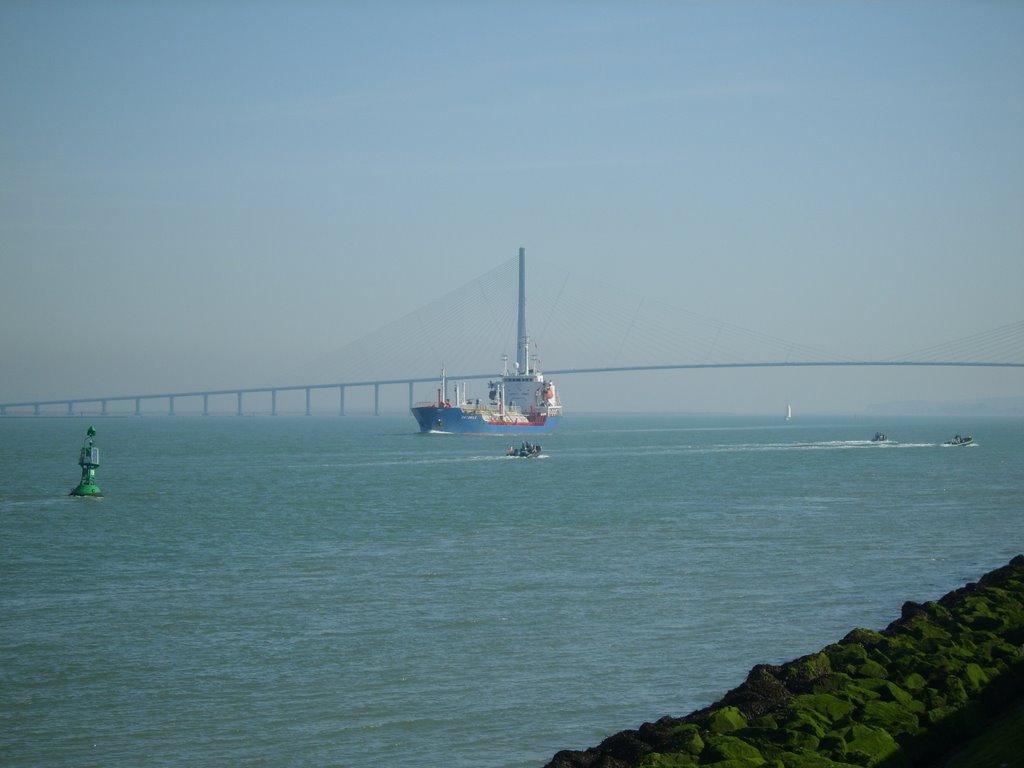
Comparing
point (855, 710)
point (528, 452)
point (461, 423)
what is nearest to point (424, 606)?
point (855, 710)

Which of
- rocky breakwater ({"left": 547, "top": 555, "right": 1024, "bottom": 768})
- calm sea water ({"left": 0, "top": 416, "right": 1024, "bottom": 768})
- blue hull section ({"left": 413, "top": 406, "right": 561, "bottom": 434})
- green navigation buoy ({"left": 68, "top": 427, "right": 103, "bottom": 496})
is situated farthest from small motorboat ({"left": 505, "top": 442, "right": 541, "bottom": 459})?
rocky breakwater ({"left": 547, "top": 555, "right": 1024, "bottom": 768})

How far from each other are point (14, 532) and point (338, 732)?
1762 centimetres

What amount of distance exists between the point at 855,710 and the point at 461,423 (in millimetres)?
79429

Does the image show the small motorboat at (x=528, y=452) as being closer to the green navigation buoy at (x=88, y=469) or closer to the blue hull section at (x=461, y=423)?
the green navigation buoy at (x=88, y=469)

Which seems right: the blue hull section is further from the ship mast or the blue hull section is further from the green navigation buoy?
the green navigation buoy

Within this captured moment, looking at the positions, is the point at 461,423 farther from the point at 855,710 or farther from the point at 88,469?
the point at 855,710

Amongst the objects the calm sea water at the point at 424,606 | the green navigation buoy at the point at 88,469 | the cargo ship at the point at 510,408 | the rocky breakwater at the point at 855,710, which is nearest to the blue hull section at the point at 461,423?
the cargo ship at the point at 510,408

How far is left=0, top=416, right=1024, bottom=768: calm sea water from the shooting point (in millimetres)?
10102

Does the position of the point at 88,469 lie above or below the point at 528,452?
above

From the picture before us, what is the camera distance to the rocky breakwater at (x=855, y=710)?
773 cm

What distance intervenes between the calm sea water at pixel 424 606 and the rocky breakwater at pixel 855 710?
1.15m

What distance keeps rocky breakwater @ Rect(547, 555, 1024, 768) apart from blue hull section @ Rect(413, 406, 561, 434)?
2976 inches

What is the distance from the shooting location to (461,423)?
288 ft

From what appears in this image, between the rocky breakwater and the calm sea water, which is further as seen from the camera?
the calm sea water
